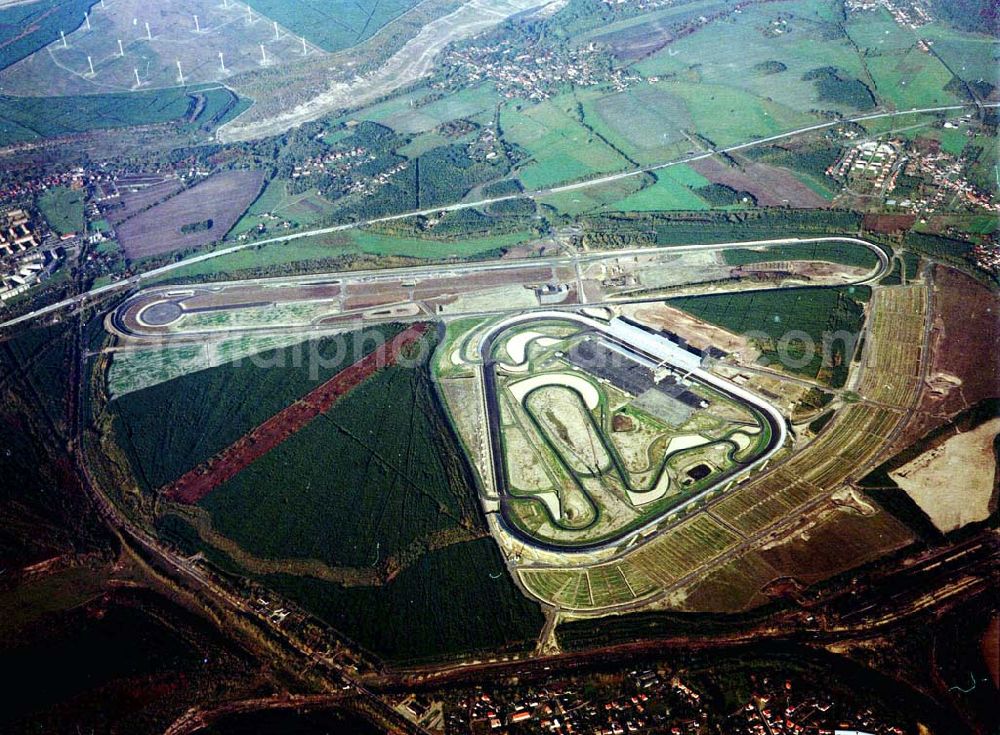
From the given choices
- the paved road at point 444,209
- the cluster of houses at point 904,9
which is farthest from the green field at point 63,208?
the cluster of houses at point 904,9

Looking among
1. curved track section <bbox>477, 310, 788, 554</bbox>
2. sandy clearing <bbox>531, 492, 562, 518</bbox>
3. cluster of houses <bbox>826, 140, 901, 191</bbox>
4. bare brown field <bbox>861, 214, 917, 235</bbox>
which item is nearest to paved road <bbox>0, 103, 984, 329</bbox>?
cluster of houses <bbox>826, 140, 901, 191</bbox>

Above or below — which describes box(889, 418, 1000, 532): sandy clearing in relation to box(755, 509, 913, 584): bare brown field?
above

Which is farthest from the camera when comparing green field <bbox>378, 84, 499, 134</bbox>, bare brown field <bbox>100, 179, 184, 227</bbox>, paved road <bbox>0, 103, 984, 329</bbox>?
green field <bbox>378, 84, 499, 134</bbox>

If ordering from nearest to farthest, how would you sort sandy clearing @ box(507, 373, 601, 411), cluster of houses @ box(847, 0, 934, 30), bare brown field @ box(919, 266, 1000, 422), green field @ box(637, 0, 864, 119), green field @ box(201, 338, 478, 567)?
green field @ box(201, 338, 478, 567)
bare brown field @ box(919, 266, 1000, 422)
sandy clearing @ box(507, 373, 601, 411)
green field @ box(637, 0, 864, 119)
cluster of houses @ box(847, 0, 934, 30)

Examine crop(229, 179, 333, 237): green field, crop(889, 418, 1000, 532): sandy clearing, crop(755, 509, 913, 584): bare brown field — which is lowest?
crop(755, 509, 913, 584): bare brown field

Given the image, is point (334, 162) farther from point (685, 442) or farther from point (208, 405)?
point (685, 442)

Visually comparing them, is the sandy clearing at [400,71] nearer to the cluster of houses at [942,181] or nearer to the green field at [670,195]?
the green field at [670,195]

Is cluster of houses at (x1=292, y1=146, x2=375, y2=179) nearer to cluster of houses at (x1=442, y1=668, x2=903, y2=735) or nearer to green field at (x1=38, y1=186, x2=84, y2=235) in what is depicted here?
green field at (x1=38, y1=186, x2=84, y2=235)
